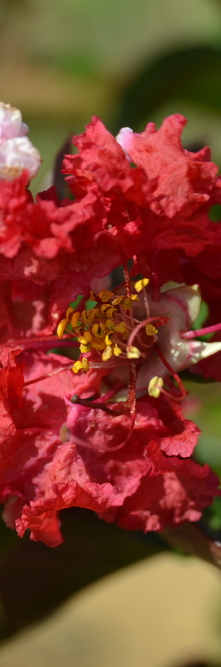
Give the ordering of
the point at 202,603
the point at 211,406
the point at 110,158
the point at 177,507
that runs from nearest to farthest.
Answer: the point at 110,158
the point at 177,507
the point at 211,406
the point at 202,603

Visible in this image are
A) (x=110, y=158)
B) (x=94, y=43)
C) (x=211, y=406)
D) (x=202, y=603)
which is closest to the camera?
(x=110, y=158)

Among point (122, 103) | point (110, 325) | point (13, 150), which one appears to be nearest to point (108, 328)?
point (110, 325)

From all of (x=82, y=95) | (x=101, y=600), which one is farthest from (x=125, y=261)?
(x=101, y=600)

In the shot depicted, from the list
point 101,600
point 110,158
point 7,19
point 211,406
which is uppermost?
point 110,158

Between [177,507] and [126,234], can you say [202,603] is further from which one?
[126,234]

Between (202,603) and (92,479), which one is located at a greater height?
(92,479)

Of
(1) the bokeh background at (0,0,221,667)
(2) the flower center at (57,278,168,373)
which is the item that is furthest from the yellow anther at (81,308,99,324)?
(1) the bokeh background at (0,0,221,667)

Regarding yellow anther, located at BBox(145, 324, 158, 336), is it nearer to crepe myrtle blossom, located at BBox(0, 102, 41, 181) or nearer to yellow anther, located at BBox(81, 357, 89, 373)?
yellow anther, located at BBox(81, 357, 89, 373)

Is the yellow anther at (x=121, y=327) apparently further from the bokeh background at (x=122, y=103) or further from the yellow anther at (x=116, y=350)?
the bokeh background at (x=122, y=103)
